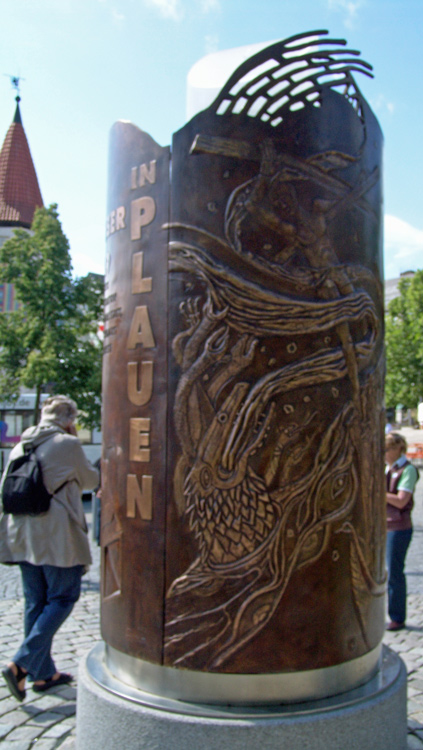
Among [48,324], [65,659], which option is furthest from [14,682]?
[48,324]

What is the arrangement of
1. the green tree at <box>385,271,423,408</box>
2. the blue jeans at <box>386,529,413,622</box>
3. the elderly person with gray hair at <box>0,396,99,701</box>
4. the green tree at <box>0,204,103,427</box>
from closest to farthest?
the elderly person with gray hair at <box>0,396,99,701</box> → the blue jeans at <box>386,529,413,622</box> → the green tree at <box>0,204,103,427</box> → the green tree at <box>385,271,423,408</box>

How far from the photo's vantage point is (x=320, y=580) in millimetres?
3268

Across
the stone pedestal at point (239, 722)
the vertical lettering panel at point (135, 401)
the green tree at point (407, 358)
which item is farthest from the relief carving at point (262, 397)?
the green tree at point (407, 358)

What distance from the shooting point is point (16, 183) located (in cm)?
3178

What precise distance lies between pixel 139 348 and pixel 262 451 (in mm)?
828

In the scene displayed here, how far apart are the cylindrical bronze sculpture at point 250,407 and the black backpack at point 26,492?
124 cm

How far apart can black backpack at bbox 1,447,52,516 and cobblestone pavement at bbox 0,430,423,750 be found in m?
1.21

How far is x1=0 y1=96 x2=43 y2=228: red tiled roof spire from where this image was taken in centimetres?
3172

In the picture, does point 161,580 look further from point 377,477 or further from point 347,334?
point 347,334

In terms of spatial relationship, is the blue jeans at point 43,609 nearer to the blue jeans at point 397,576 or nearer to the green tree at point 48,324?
the blue jeans at point 397,576

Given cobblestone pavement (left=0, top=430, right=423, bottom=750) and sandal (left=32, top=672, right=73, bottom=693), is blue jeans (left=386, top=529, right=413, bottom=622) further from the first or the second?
sandal (left=32, top=672, right=73, bottom=693)

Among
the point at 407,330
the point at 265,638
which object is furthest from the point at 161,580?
the point at 407,330

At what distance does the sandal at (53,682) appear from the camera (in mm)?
4621

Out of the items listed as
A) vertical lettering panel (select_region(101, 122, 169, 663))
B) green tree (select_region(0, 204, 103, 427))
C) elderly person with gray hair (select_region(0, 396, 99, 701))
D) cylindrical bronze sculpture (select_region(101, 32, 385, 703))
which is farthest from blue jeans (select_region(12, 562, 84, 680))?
green tree (select_region(0, 204, 103, 427))
